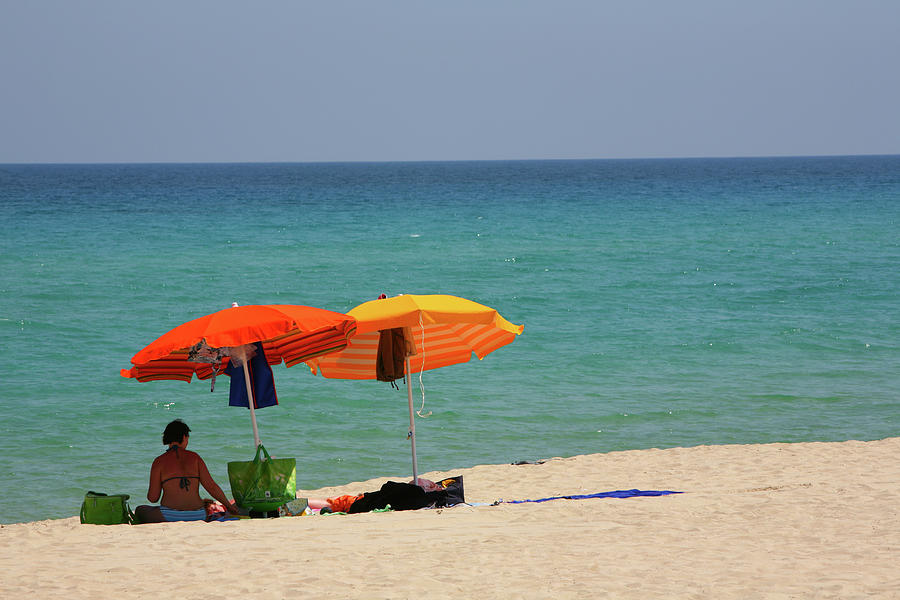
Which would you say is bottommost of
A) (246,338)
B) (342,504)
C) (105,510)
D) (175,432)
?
(342,504)

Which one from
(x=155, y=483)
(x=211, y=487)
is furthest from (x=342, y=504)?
(x=155, y=483)

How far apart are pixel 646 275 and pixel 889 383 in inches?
624

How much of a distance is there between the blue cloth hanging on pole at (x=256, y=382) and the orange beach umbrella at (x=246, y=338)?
0.12 metres

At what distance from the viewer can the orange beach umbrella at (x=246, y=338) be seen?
793 centimetres

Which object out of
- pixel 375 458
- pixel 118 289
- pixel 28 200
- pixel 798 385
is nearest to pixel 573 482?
pixel 375 458

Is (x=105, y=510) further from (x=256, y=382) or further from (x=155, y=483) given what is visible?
(x=256, y=382)

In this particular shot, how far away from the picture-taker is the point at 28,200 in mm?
71688

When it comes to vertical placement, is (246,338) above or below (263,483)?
above

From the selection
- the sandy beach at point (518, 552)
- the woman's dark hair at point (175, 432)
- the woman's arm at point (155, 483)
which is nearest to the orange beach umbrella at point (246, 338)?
the woman's dark hair at point (175, 432)

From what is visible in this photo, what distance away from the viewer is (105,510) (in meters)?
8.25

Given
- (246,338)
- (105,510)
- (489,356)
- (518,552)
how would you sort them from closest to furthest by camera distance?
(518,552) < (246,338) < (105,510) < (489,356)

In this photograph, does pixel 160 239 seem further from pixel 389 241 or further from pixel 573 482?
pixel 573 482

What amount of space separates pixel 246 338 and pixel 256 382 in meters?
1.09

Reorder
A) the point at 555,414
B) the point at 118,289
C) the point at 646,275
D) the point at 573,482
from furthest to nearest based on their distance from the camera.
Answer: the point at 646,275 < the point at 118,289 < the point at 555,414 < the point at 573,482
